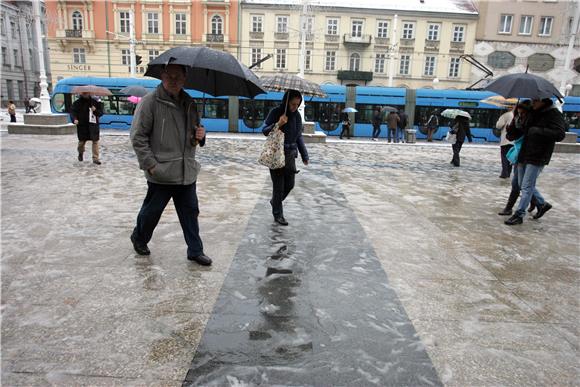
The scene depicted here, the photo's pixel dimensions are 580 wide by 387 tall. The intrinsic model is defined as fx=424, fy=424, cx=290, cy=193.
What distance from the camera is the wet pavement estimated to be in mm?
2615

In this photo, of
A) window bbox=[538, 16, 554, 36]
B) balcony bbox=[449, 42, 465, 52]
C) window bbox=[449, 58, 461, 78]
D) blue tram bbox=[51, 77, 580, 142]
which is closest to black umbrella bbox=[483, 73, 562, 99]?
blue tram bbox=[51, 77, 580, 142]

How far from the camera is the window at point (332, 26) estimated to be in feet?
142

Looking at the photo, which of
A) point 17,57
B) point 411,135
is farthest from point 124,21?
point 411,135

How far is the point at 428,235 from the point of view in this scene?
218 inches

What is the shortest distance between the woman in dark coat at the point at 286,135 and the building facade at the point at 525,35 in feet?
144

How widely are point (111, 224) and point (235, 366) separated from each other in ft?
11.4

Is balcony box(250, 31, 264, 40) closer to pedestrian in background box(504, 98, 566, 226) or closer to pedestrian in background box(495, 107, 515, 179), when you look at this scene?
pedestrian in background box(495, 107, 515, 179)

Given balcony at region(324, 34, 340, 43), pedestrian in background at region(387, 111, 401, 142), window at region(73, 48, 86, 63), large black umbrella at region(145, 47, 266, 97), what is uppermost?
balcony at region(324, 34, 340, 43)

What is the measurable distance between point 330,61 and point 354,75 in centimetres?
306

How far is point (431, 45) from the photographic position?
4328 cm

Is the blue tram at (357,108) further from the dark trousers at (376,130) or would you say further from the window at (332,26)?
the window at (332,26)

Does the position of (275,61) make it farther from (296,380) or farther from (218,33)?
(296,380)

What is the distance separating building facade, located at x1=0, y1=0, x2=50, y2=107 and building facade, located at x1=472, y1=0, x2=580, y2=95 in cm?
4988

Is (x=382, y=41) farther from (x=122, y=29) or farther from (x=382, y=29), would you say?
(x=122, y=29)
